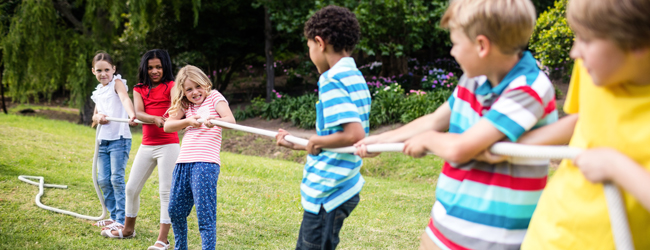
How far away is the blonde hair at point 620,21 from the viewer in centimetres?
116

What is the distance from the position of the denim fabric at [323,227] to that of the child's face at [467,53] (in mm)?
1097

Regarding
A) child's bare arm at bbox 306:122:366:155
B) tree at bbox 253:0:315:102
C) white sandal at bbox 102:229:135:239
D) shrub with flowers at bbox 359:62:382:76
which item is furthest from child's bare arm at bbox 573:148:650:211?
shrub with flowers at bbox 359:62:382:76

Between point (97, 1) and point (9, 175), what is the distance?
7.61 m

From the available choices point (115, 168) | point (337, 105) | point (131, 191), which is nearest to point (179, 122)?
point (131, 191)

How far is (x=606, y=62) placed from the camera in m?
1.23

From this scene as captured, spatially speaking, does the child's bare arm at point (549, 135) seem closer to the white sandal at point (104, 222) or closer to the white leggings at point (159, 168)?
the white leggings at point (159, 168)

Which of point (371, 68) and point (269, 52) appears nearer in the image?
point (269, 52)

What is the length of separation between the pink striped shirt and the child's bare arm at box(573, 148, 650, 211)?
2.64 m

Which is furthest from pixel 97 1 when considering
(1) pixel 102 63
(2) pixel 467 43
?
(2) pixel 467 43

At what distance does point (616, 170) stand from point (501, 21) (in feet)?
1.91

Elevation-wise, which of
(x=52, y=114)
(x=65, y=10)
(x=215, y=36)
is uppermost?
(x=65, y=10)

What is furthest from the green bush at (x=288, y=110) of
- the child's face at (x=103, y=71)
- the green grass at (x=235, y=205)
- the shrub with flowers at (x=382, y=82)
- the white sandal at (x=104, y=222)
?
the child's face at (x=103, y=71)

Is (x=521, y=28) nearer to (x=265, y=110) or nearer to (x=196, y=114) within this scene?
(x=196, y=114)

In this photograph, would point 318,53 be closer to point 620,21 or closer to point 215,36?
point 620,21
